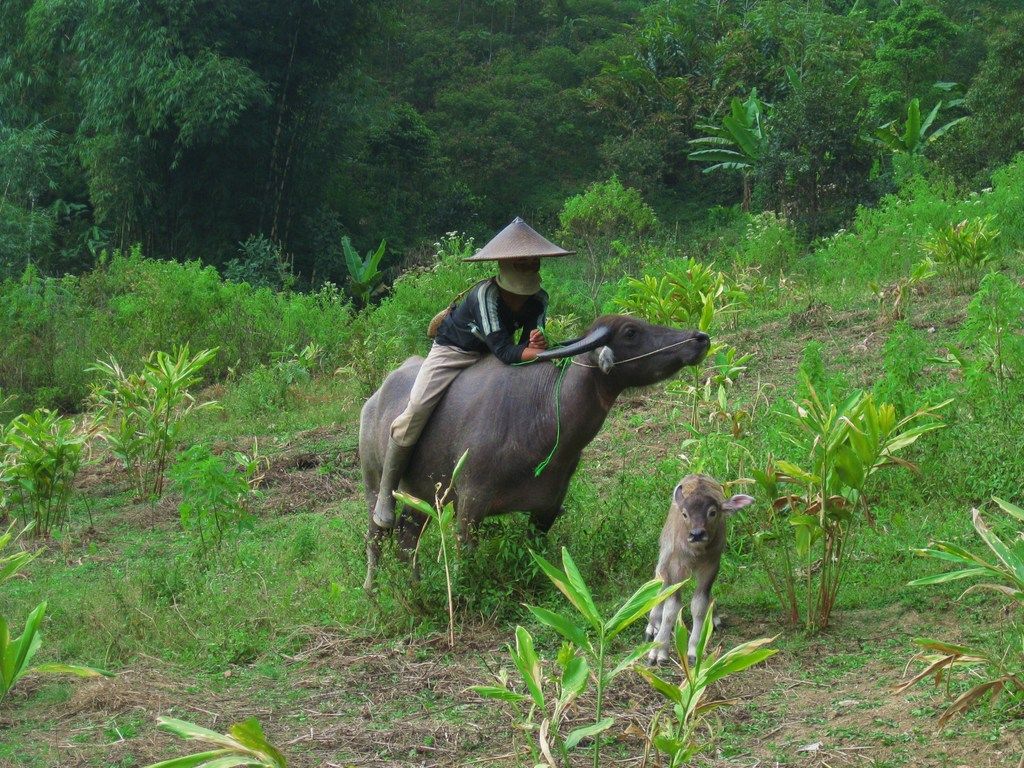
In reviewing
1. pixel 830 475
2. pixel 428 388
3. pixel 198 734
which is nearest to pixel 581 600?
pixel 198 734

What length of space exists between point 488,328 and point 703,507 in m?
1.59

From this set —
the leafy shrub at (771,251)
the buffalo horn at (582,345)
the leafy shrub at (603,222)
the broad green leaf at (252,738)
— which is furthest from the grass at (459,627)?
the leafy shrub at (603,222)

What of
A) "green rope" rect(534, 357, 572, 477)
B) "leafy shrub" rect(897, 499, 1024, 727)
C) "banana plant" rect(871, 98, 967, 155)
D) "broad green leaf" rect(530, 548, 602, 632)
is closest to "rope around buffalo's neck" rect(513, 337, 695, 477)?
"green rope" rect(534, 357, 572, 477)

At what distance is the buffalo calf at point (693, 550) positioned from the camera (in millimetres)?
4602

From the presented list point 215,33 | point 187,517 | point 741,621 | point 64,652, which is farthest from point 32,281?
point 741,621

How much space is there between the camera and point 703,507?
467 centimetres

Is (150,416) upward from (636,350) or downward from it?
downward

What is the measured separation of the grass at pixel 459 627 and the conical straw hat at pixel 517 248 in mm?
978

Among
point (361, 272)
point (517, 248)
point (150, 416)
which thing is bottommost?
point (361, 272)

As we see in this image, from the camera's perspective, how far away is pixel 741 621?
505 centimetres

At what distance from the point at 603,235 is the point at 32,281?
35.7ft

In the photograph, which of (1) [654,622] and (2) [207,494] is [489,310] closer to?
(1) [654,622]

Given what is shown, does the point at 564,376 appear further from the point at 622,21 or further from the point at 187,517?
the point at 622,21

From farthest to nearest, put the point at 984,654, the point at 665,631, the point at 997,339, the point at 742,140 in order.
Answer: the point at 742,140, the point at 997,339, the point at 665,631, the point at 984,654
